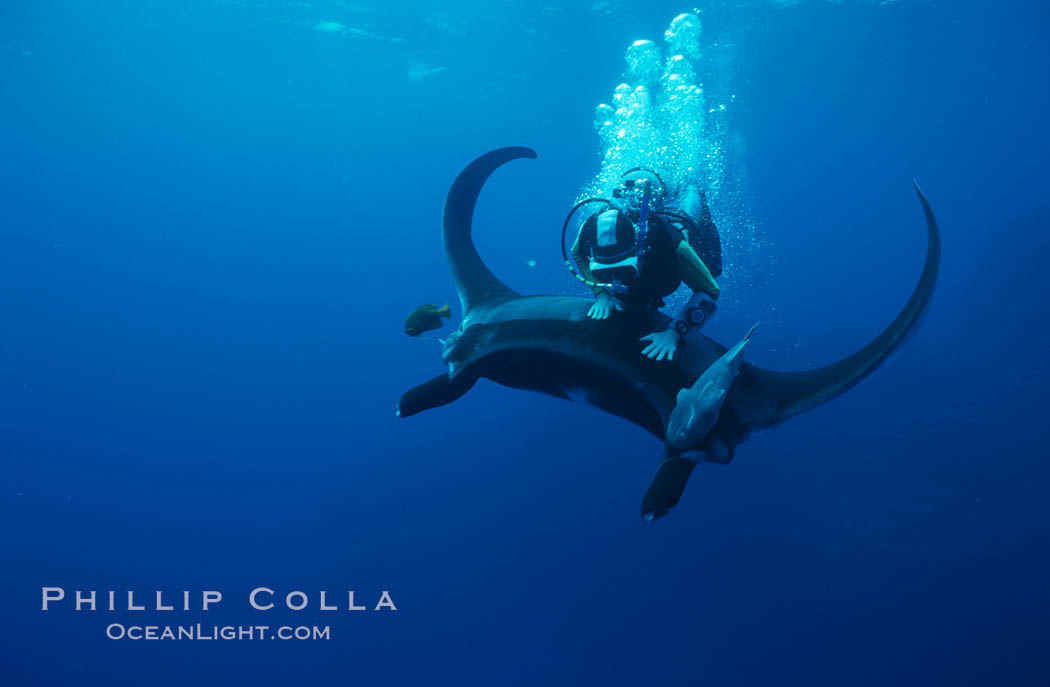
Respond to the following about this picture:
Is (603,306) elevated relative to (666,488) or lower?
elevated

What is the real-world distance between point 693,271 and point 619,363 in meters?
0.87

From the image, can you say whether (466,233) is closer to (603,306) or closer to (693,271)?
(603,306)

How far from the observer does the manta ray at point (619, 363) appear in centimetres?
326

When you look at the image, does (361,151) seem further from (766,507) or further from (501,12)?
(766,507)

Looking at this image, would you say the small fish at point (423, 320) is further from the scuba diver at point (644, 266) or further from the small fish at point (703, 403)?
the small fish at point (703, 403)

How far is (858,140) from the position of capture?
50.8m

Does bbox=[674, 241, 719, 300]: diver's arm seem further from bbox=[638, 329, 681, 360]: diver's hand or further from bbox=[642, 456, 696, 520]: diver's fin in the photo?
bbox=[642, 456, 696, 520]: diver's fin

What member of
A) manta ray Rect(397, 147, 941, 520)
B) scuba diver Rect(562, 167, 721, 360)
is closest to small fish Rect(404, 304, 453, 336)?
manta ray Rect(397, 147, 941, 520)

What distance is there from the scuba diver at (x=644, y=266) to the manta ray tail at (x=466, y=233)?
3.30ft

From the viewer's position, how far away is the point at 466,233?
5.27 meters

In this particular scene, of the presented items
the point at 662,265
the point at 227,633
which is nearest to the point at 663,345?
the point at 662,265

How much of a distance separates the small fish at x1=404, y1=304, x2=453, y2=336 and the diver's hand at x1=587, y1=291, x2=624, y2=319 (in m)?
1.37

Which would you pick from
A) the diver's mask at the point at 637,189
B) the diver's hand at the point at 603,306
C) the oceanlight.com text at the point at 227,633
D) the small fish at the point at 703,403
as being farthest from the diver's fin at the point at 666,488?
the oceanlight.com text at the point at 227,633

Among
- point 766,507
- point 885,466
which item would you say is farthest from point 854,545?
point 885,466
